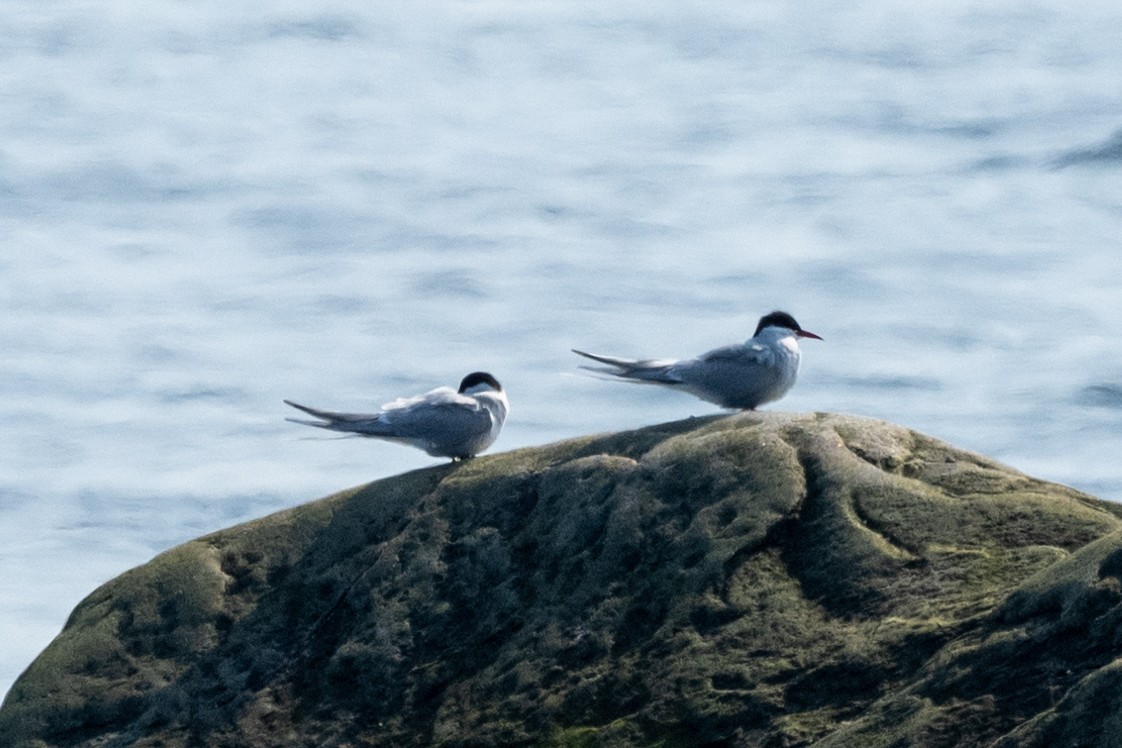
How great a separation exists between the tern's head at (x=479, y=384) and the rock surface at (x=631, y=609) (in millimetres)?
1298

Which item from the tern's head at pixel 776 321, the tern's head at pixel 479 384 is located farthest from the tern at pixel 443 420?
the tern's head at pixel 776 321

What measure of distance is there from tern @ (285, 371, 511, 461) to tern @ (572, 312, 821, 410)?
899 millimetres

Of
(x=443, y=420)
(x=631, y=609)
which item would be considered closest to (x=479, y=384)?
(x=443, y=420)

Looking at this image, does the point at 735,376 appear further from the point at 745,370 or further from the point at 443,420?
the point at 443,420

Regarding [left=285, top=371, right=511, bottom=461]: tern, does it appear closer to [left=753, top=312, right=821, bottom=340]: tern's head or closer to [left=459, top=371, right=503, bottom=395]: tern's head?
[left=459, top=371, right=503, bottom=395]: tern's head

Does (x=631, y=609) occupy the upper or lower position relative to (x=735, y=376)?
lower

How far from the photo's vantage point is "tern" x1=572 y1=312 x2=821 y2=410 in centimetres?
1509

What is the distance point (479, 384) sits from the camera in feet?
53.7

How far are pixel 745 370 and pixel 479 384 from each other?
2.34 m

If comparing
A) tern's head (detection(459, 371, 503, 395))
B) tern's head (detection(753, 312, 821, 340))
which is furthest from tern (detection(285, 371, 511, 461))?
tern's head (detection(753, 312, 821, 340))

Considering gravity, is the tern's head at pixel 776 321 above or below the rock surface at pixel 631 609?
above

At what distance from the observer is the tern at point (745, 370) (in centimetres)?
1509

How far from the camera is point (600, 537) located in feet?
45.3

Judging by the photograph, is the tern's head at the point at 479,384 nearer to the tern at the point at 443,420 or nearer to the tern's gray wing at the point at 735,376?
the tern at the point at 443,420
